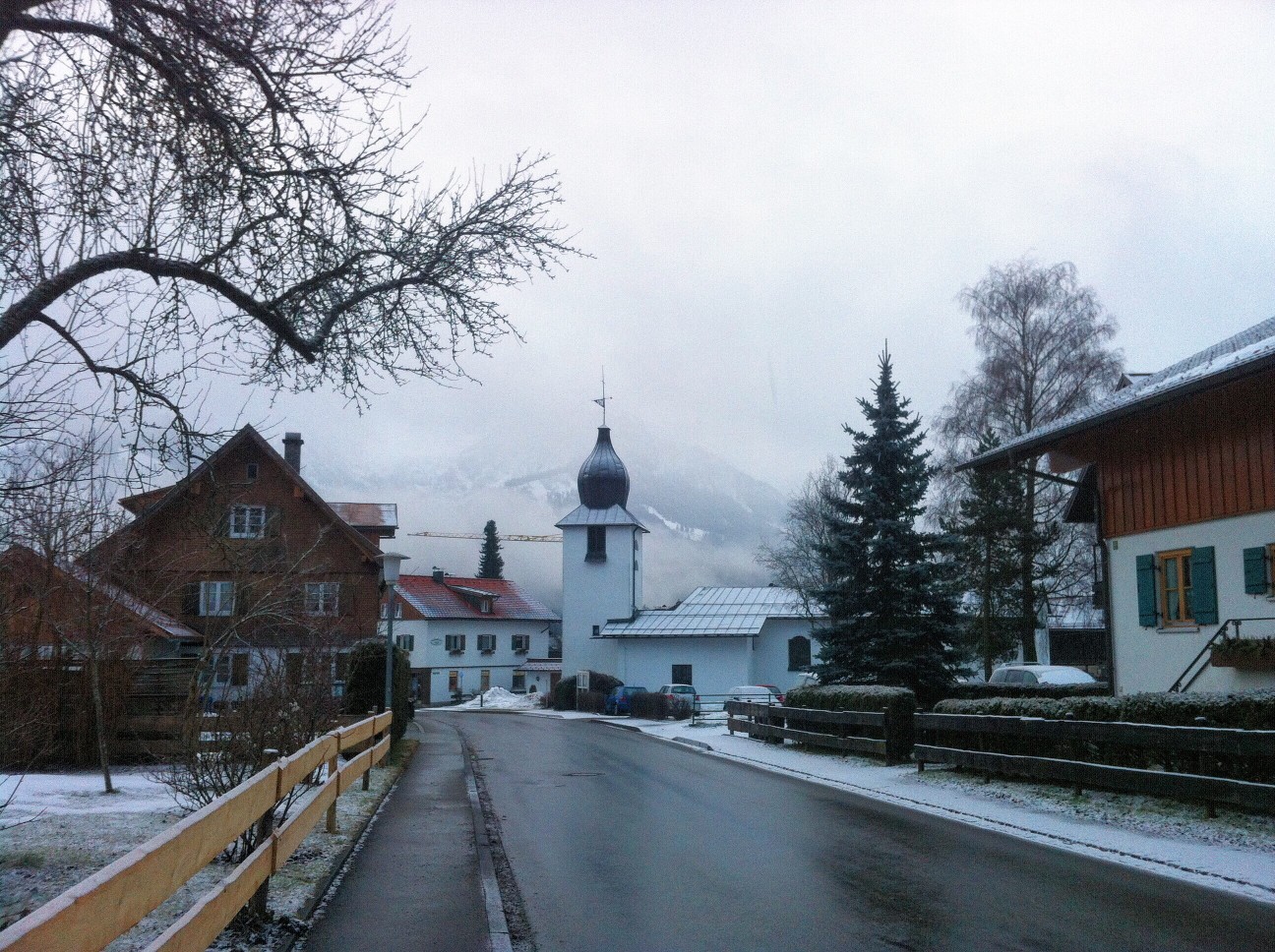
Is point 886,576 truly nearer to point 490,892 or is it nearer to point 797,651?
point 490,892

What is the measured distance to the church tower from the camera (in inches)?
2677

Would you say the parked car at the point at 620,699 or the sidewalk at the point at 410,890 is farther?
the parked car at the point at 620,699

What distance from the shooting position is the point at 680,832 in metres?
12.2

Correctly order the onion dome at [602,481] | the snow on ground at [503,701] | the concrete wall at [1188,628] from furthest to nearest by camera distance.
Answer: the snow on ground at [503,701], the onion dome at [602,481], the concrete wall at [1188,628]

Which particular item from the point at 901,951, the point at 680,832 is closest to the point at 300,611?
the point at 680,832

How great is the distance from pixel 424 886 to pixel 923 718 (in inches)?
437

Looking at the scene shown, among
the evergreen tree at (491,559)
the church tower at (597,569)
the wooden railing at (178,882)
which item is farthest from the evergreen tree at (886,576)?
the evergreen tree at (491,559)

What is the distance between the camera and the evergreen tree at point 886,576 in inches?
1083

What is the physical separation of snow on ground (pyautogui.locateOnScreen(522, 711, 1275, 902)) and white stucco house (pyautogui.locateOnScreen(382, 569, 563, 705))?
207 feet

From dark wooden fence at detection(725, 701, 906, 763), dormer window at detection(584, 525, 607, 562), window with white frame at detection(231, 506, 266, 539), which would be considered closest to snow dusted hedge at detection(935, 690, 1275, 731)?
dark wooden fence at detection(725, 701, 906, 763)

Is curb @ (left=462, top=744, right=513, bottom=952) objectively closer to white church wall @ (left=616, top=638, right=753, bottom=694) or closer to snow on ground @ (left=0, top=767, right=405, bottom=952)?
snow on ground @ (left=0, top=767, right=405, bottom=952)

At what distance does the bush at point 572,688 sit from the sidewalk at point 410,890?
46.0 m

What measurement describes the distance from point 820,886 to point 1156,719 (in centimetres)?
628

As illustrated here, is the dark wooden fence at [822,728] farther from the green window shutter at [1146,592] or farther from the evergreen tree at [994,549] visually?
the evergreen tree at [994,549]
